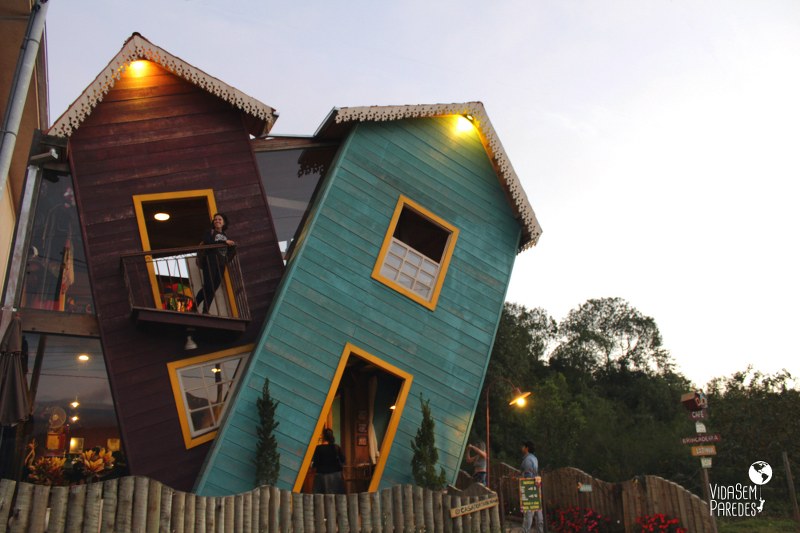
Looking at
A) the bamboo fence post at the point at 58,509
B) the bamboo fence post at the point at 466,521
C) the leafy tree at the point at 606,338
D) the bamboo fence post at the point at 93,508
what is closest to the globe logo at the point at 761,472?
the bamboo fence post at the point at 466,521

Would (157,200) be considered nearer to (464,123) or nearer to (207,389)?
(207,389)

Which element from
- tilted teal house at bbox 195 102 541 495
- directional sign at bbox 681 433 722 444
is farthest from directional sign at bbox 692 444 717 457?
tilted teal house at bbox 195 102 541 495

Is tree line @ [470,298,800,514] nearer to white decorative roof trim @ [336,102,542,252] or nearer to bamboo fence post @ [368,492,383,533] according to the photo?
white decorative roof trim @ [336,102,542,252]

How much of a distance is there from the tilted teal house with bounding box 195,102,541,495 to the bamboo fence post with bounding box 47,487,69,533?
3.57m

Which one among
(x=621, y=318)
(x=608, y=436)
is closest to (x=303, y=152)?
(x=608, y=436)

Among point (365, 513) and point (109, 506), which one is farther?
point (365, 513)

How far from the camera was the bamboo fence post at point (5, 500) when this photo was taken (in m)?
7.02

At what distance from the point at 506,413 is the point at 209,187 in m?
37.7

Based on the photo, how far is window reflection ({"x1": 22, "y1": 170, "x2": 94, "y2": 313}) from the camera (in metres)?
12.3

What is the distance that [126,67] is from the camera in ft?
43.4

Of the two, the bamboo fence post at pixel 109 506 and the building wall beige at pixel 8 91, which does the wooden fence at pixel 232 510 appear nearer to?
the bamboo fence post at pixel 109 506

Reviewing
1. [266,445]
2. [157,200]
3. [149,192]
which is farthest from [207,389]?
[149,192]

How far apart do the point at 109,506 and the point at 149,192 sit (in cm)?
685

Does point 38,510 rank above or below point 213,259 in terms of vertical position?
below
